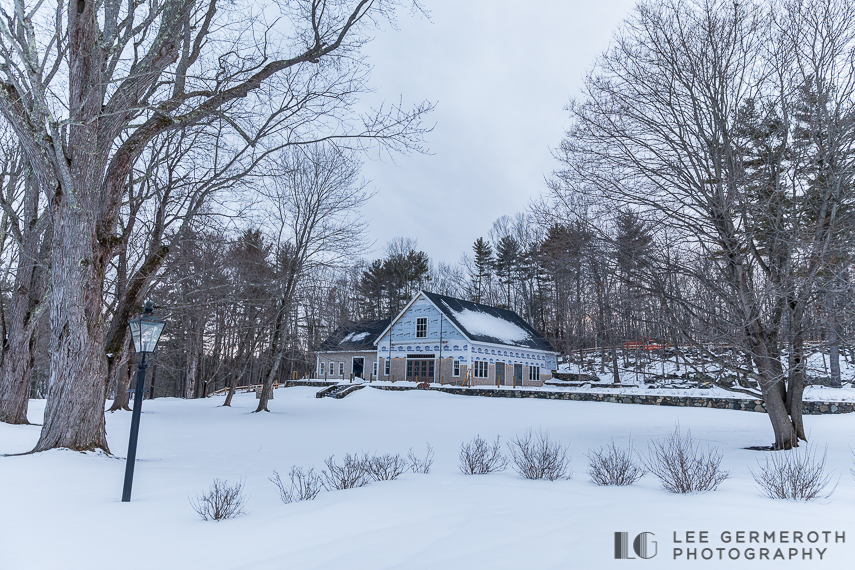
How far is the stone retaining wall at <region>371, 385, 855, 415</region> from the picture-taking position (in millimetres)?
18938

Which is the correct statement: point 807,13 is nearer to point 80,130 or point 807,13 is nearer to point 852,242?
point 852,242

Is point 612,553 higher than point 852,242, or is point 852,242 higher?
point 852,242

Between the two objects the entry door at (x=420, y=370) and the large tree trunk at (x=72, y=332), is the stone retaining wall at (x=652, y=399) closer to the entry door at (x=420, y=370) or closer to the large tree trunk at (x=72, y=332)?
the entry door at (x=420, y=370)

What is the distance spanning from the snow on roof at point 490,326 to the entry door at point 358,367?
31.4 feet

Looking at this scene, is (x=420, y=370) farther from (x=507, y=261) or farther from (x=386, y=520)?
(x=386, y=520)

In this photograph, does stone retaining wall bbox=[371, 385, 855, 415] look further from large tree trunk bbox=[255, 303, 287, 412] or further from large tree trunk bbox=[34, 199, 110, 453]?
large tree trunk bbox=[34, 199, 110, 453]

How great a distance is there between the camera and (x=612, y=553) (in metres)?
3.71

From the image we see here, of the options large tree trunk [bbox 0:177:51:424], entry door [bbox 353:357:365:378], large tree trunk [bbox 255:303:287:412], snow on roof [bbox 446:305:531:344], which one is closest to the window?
snow on roof [bbox 446:305:531:344]

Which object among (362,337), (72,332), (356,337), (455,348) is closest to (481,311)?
(455,348)

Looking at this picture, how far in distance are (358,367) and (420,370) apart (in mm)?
7453

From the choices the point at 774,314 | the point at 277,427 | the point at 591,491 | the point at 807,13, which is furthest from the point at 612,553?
the point at 277,427

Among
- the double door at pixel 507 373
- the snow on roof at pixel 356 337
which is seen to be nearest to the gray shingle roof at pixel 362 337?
the snow on roof at pixel 356 337

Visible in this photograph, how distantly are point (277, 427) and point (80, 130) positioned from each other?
408 inches

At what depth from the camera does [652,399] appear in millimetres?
23312
